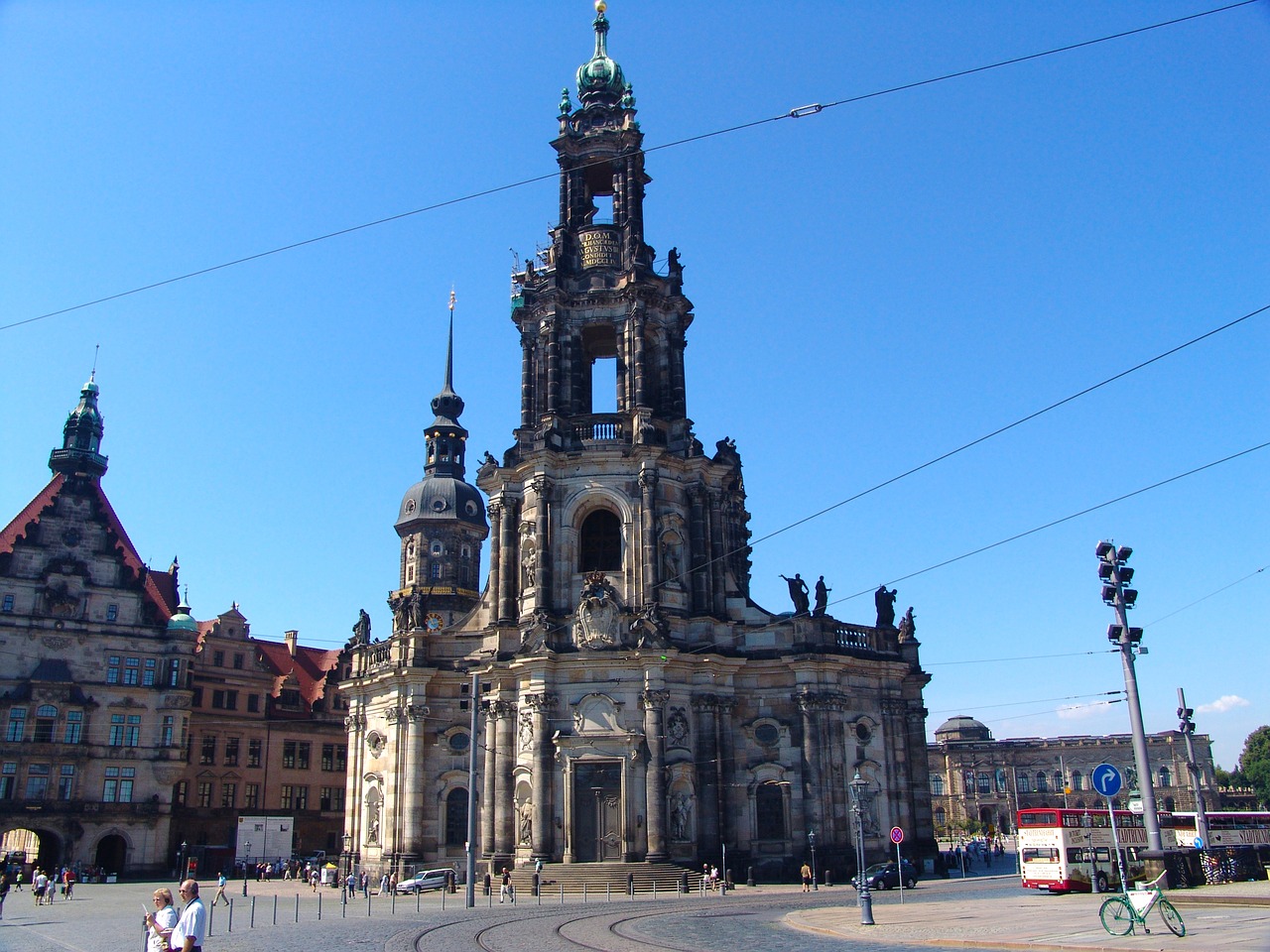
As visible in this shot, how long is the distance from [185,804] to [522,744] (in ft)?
120

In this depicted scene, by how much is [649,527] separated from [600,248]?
53.6 feet

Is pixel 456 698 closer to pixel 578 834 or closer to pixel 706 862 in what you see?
pixel 578 834

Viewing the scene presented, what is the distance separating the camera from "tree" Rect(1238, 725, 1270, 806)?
133 meters

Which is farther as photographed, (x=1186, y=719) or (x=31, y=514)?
(x=31, y=514)

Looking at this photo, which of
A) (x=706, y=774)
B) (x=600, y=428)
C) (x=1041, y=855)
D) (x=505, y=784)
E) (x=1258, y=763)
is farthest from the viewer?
(x=1258, y=763)

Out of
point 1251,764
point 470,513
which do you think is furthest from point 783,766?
point 1251,764

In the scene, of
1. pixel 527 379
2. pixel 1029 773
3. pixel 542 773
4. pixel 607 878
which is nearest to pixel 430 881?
pixel 542 773

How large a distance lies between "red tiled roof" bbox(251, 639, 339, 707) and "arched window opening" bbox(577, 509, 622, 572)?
127ft

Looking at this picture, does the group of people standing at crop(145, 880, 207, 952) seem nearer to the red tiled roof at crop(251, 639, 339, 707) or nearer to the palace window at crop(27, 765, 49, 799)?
the palace window at crop(27, 765, 49, 799)

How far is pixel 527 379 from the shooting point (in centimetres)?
5453

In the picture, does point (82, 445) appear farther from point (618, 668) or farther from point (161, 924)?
point (161, 924)

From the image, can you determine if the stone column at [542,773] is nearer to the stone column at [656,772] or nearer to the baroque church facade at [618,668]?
the baroque church facade at [618,668]

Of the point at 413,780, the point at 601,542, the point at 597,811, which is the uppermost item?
the point at 601,542

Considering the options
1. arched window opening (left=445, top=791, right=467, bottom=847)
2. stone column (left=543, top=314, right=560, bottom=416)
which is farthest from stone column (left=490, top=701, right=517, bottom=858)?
stone column (left=543, top=314, right=560, bottom=416)
